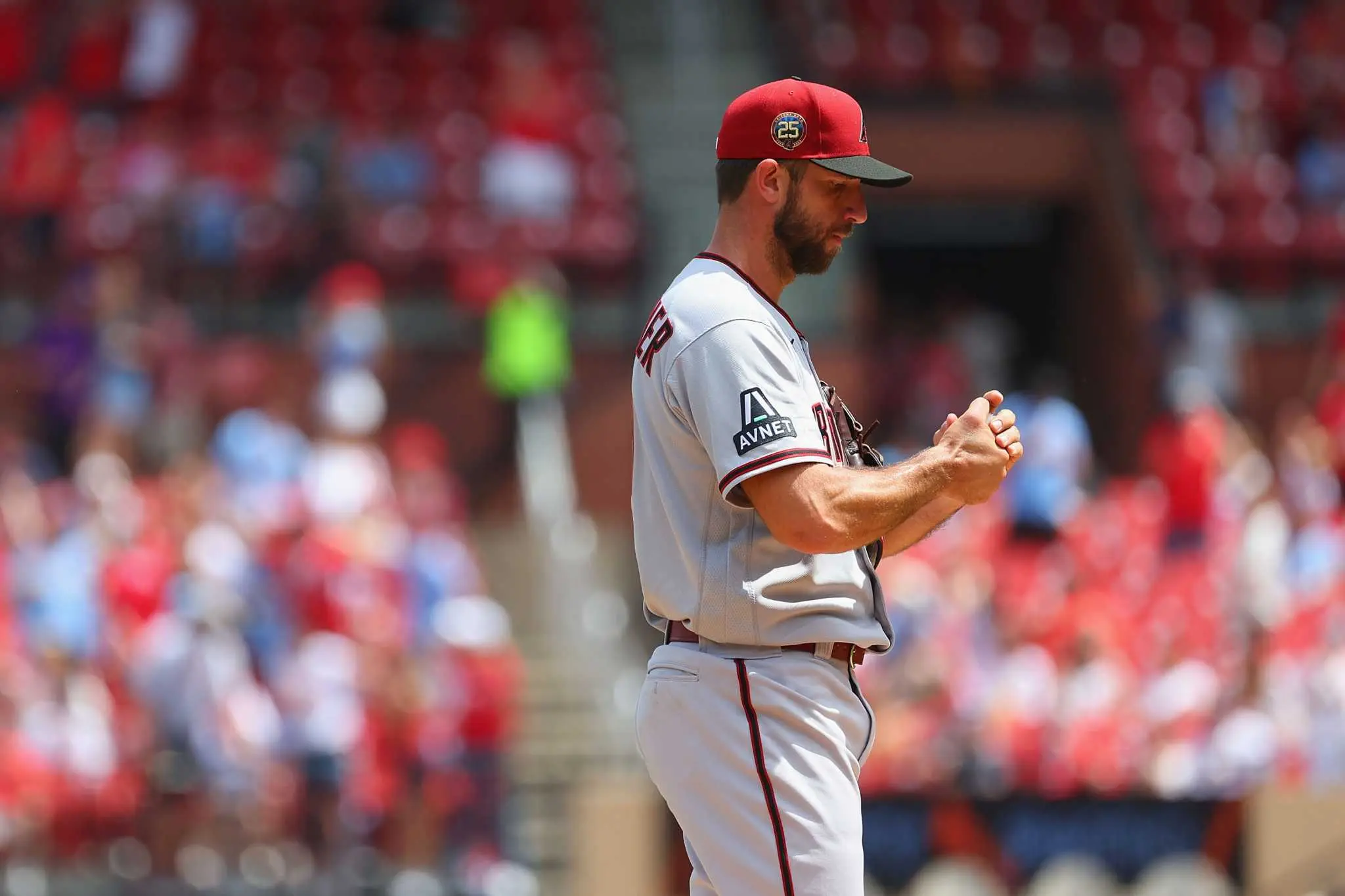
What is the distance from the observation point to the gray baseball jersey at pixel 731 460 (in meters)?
3.47

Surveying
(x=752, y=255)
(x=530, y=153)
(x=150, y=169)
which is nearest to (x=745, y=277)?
(x=752, y=255)

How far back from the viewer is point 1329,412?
38.1ft

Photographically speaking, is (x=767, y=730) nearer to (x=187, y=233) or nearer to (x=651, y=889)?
(x=651, y=889)

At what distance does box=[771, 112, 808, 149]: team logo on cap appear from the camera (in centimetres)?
359

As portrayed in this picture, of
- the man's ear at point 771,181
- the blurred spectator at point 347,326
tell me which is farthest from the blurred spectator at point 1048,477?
the man's ear at point 771,181

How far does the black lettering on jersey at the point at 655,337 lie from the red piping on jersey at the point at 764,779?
593 mm

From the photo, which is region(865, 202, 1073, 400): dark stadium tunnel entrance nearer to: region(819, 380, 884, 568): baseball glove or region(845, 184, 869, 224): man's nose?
region(819, 380, 884, 568): baseball glove

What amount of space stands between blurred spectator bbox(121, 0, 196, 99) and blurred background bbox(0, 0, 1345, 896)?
0.17 feet

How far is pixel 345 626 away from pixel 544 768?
1.78m

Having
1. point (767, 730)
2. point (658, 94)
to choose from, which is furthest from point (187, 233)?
point (767, 730)

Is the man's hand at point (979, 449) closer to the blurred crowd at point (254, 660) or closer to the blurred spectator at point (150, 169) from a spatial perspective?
the blurred crowd at point (254, 660)

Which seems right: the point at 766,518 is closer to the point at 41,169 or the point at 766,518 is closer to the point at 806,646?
the point at 806,646

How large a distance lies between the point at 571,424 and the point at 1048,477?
3.91m

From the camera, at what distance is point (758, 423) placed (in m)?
3.45
